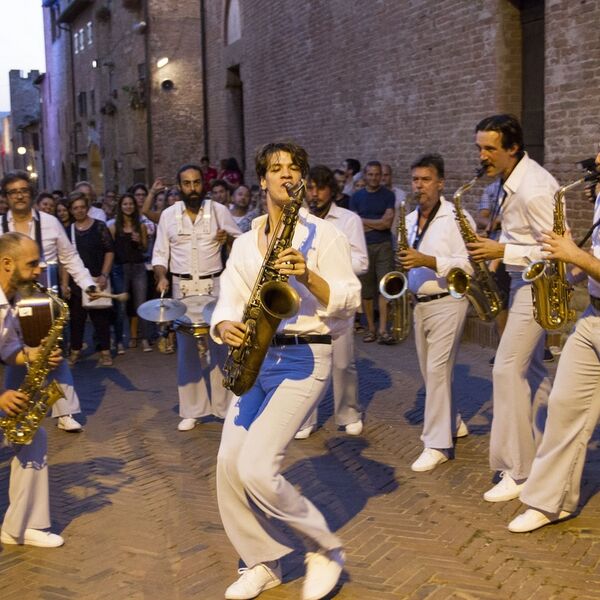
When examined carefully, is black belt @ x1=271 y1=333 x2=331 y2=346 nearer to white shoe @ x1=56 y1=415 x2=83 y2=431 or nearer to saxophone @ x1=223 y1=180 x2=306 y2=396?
saxophone @ x1=223 y1=180 x2=306 y2=396

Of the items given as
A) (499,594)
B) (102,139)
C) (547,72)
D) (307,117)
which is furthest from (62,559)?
(102,139)

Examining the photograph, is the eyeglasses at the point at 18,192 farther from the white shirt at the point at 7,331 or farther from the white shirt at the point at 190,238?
the white shirt at the point at 7,331

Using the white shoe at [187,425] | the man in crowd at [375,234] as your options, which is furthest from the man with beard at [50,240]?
the man in crowd at [375,234]

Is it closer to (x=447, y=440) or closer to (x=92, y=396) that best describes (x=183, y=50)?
(x=92, y=396)

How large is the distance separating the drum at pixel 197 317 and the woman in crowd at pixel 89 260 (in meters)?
3.33

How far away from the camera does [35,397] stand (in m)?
5.23

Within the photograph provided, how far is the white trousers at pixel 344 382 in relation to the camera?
7378 millimetres

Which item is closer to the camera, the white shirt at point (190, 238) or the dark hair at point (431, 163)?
the dark hair at point (431, 163)

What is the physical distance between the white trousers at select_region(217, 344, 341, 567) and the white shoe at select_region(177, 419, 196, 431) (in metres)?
3.43

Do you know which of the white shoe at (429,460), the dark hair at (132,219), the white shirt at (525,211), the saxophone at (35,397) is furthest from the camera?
the dark hair at (132,219)

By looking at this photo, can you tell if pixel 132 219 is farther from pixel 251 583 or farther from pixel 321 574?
pixel 321 574

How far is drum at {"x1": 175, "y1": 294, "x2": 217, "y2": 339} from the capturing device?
23.6 ft

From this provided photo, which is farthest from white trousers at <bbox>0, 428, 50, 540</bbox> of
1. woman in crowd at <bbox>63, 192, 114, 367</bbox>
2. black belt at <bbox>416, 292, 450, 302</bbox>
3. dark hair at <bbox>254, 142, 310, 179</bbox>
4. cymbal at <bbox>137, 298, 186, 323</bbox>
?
woman in crowd at <bbox>63, 192, 114, 367</bbox>

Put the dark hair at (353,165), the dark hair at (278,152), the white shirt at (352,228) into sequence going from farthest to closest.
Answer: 1. the dark hair at (353,165)
2. the white shirt at (352,228)
3. the dark hair at (278,152)
